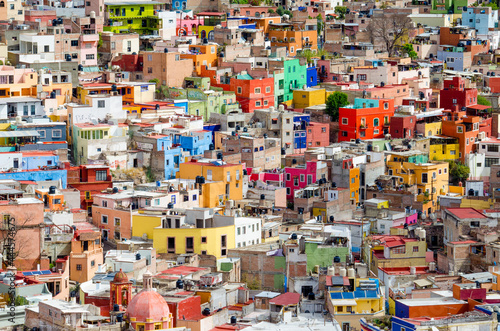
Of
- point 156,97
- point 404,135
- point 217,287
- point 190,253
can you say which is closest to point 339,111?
point 404,135

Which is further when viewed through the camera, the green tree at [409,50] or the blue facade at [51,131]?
the green tree at [409,50]

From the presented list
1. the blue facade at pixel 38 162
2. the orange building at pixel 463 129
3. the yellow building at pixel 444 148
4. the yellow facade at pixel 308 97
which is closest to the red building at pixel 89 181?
the blue facade at pixel 38 162

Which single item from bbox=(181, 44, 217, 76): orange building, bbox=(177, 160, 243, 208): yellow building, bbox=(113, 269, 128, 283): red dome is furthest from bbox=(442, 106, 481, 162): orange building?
bbox=(113, 269, 128, 283): red dome

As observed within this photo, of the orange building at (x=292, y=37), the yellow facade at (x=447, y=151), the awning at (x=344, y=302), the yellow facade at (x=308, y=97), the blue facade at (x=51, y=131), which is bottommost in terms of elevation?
the awning at (x=344, y=302)

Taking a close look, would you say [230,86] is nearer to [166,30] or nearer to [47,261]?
[166,30]

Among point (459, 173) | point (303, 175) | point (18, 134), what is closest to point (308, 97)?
point (459, 173)

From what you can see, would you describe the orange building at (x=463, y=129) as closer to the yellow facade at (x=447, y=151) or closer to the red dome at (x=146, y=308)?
the yellow facade at (x=447, y=151)

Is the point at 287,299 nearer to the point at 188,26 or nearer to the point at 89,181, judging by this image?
the point at 89,181
